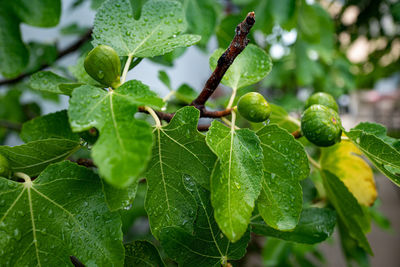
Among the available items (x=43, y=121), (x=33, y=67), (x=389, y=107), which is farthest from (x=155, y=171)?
(x=389, y=107)

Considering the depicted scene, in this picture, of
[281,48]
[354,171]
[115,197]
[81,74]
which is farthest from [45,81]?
[281,48]

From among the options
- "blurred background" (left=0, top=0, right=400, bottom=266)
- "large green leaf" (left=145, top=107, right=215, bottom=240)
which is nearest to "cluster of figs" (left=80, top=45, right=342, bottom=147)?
"large green leaf" (left=145, top=107, right=215, bottom=240)

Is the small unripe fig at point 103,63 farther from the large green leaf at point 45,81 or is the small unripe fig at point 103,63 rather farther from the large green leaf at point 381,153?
the large green leaf at point 381,153

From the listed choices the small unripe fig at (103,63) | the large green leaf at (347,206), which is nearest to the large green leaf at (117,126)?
the small unripe fig at (103,63)

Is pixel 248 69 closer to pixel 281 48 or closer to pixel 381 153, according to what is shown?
pixel 381 153

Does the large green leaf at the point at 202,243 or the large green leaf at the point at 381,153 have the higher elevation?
the large green leaf at the point at 381,153

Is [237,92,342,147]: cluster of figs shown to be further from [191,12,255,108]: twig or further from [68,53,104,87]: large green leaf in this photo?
[68,53,104,87]: large green leaf
